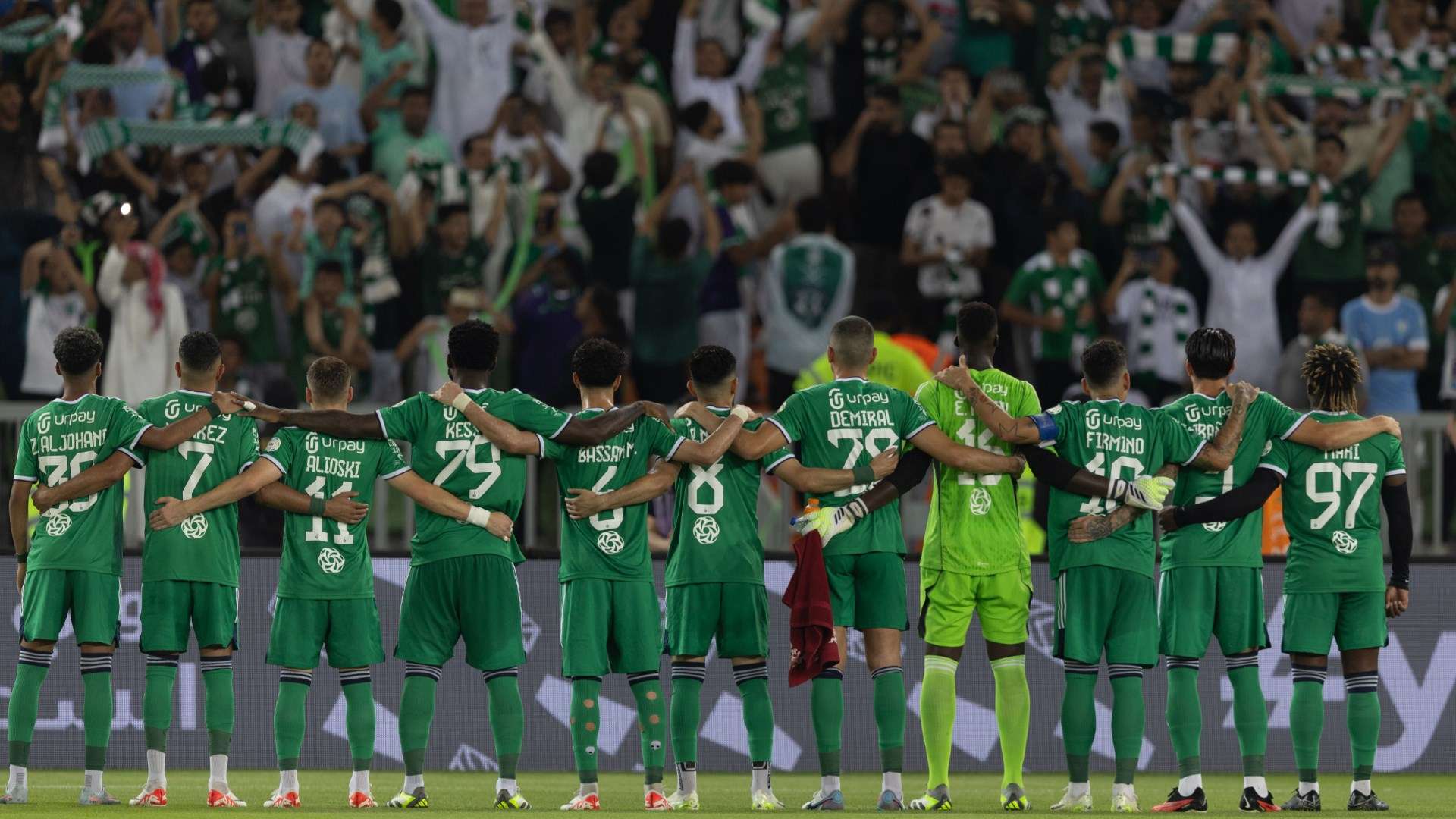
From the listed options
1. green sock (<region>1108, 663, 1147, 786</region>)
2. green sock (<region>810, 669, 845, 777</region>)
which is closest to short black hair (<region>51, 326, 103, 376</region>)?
green sock (<region>810, 669, 845, 777</region>)

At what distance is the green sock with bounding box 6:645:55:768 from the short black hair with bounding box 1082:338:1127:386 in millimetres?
5694

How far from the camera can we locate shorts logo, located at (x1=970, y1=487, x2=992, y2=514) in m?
10.6

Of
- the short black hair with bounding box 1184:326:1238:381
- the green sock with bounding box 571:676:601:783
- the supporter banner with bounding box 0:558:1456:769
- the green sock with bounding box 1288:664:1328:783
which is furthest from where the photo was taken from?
the supporter banner with bounding box 0:558:1456:769

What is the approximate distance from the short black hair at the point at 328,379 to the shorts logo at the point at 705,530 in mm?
1982

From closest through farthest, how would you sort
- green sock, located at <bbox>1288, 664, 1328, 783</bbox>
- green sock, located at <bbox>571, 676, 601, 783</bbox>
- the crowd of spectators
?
green sock, located at <bbox>571, 676, 601, 783</bbox> < green sock, located at <bbox>1288, 664, 1328, 783</bbox> < the crowd of spectators

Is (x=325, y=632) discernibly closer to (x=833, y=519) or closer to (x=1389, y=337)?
(x=833, y=519)

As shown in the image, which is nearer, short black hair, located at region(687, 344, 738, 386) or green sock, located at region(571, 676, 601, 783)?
green sock, located at region(571, 676, 601, 783)

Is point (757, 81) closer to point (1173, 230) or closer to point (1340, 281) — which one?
point (1173, 230)

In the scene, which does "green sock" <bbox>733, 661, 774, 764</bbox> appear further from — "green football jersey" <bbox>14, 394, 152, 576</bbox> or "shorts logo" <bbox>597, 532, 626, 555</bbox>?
"green football jersey" <bbox>14, 394, 152, 576</bbox>

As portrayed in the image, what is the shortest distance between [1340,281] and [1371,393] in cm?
133

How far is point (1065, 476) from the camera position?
10.4m

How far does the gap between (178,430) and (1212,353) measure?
5.46 metres

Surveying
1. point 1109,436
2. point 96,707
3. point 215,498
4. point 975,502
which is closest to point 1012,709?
point 975,502

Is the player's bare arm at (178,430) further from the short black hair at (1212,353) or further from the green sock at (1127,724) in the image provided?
the short black hair at (1212,353)
